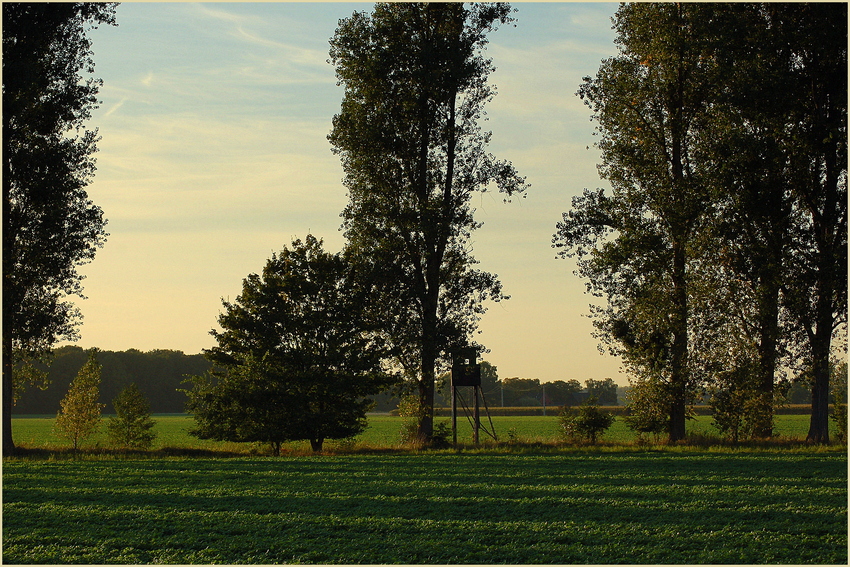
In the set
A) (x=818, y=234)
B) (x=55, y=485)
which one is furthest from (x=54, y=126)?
(x=818, y=234)

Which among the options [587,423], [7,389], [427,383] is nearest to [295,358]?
[427,383]

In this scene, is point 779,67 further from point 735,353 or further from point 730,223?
point 735,353

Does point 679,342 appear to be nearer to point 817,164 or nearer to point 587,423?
point 587,423

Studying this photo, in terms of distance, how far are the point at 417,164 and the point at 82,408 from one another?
2882cm

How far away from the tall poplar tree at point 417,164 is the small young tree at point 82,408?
84.7 feet

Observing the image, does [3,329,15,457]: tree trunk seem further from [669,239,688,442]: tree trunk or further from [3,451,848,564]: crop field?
[669,239,688,442]: tree trunk

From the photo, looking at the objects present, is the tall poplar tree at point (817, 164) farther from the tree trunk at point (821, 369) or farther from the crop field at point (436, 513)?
the crop field at point (436, 513)

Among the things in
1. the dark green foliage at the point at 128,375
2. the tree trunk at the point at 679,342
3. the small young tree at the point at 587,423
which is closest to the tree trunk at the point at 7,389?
the small young tree at the point at 587,423

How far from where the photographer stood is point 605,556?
30.3 feet

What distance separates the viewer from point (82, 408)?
45969mm

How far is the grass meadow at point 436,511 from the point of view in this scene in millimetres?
9555

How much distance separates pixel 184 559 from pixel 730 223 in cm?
2040

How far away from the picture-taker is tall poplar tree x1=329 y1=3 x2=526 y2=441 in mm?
27062

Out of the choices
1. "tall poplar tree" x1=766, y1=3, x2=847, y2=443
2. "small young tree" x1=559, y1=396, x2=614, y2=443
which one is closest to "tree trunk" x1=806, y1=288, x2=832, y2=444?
"tall poplar tree" x1=766, y1=3, x2=847, y2=443
